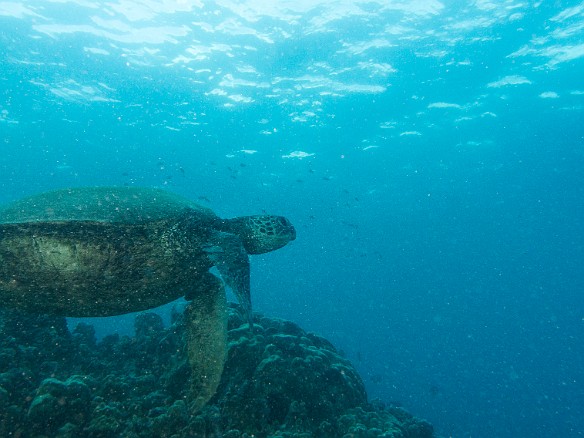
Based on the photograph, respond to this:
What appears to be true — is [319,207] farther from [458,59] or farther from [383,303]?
[383,303]

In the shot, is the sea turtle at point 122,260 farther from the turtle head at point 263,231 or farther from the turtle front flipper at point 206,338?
the turtle head at point 263,231

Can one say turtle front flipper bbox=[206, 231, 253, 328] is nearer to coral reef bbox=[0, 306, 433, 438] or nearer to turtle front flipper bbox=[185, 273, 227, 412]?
turtle front flipper bbox=[185, 273, 227, 412]

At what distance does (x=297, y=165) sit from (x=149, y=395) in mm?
28266

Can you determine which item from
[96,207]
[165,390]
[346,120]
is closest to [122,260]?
[96,207]

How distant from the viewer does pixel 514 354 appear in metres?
69.9

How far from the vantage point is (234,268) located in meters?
4.64

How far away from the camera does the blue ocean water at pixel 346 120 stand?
639 inches

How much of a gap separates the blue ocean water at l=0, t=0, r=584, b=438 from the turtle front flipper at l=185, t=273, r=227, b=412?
15299 millimetres

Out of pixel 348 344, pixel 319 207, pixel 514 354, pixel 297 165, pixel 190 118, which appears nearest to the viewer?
pixel 190 118

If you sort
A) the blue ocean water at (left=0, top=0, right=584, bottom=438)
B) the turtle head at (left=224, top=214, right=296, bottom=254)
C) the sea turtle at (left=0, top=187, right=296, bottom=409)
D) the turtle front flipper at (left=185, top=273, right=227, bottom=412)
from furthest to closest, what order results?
the blue ocean water at (left=0, top=0, right=584, bottom=438) → the turtle head at (left=224, top=214, right=296, bottom=254) → the turtle front flipper at (left=185, top=273, right=227, bottom=412) → the sea turtle at (left=0, top=187, right=296, bottom=409)

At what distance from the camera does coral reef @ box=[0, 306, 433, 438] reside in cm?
356

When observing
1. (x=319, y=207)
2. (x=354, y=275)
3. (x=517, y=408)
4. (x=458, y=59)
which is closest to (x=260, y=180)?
(x=319, y=207)

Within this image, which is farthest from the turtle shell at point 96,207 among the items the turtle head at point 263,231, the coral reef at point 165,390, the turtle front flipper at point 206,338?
the coral reef at point 165,390

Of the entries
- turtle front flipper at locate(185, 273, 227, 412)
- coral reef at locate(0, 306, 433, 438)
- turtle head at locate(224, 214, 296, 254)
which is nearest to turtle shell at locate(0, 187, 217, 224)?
turtle head at locate(224, 214, 296, 254)
